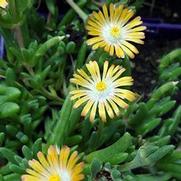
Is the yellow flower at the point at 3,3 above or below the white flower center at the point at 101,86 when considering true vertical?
above

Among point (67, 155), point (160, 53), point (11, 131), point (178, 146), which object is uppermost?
point (160, 53)

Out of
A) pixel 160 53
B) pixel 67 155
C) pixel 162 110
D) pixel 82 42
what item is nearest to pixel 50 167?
pixel 67 155

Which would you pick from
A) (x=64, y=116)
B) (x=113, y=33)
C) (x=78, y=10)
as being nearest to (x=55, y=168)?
(x=64, y=116)

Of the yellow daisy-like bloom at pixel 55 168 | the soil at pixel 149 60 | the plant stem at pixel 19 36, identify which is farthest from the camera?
the soil at pixel 149 60

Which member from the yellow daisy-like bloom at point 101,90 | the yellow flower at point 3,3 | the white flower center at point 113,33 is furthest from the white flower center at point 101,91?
the yellow flower at point 3,3

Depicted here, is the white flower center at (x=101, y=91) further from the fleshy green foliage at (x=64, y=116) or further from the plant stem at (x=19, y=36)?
the plant stem at (x=19, y=36)

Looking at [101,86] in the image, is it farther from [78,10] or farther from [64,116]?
[78,10]

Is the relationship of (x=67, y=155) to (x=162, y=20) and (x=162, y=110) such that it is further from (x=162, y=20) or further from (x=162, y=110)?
(x=162, y=20)
